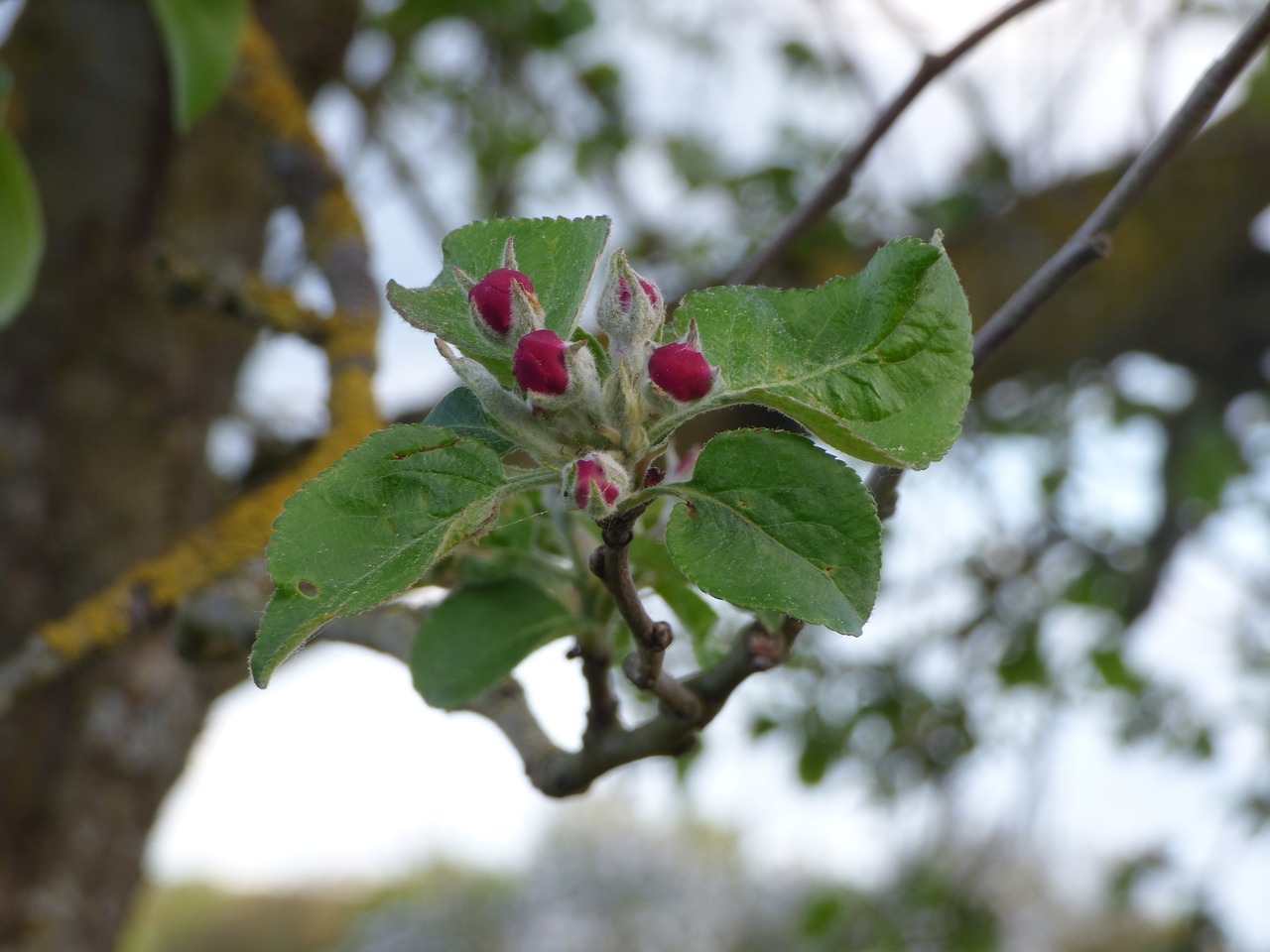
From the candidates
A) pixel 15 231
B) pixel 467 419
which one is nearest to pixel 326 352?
pixel 15 231

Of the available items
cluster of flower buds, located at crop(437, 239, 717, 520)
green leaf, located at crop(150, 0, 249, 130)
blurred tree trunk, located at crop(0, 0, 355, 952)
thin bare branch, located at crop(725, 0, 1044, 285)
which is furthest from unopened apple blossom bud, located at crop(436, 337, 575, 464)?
blurred tree trunk, located at crop(0, 0, 355, 952)

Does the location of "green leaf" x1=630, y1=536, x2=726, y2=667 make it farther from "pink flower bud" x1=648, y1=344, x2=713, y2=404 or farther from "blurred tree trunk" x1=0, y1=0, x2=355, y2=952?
"blurred tree trunk" x1=0, y1=0, x2=355, y2=952

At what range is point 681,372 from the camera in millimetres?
334

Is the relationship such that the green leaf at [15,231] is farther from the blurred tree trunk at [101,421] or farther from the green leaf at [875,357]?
the green leaf at [875,357]

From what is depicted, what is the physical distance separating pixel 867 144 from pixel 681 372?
1.45 feet

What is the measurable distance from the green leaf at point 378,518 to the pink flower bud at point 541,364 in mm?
37

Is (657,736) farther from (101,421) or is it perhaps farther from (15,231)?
(101,421)

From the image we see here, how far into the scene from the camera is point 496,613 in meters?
0.49

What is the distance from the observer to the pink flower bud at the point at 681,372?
0.33 metres

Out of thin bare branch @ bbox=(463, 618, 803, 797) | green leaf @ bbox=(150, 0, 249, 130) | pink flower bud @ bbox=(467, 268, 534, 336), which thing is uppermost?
green leaf @ bbox=(150, 0, 249, 130)

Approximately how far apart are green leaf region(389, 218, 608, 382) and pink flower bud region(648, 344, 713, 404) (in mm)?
49

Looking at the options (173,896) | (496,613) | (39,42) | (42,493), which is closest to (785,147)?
(39,42)

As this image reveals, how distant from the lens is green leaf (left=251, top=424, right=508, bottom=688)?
339 millimetres

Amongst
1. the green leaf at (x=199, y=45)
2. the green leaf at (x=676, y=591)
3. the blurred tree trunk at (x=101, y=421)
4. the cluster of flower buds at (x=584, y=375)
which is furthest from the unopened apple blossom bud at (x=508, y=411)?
the blurred tree trunk at (x=101, y=421)
